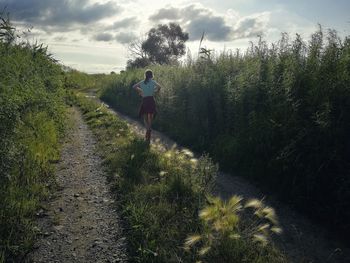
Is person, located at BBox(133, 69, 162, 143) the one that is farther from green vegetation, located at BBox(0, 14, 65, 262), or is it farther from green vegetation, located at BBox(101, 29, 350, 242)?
green vegetation, located at BBox(0, 14, 65, 262)

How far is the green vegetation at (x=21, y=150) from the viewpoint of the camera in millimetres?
5684

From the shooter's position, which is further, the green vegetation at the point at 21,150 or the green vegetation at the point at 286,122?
the green vegetation at the point at 286,122

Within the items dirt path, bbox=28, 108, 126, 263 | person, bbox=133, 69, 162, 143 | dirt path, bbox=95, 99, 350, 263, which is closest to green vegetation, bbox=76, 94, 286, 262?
dirt path, bbox=28, 108, 126, 263

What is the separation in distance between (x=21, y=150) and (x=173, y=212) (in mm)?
4071

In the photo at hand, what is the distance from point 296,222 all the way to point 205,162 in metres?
2.43

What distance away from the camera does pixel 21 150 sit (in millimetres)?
8109

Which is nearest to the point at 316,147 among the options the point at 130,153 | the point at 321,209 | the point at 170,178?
the point at 321,209

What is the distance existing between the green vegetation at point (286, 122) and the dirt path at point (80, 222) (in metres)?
4.42

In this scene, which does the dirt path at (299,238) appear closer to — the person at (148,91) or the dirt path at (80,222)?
the dirt path at (80,222)

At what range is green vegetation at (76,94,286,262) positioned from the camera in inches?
209

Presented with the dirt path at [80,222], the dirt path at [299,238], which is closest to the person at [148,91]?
the dirt path at [80,222]

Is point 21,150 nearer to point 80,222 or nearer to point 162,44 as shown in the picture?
point 80,222

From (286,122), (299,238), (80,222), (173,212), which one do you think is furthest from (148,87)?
(299,238)

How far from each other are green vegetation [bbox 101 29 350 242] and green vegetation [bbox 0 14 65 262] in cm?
542
